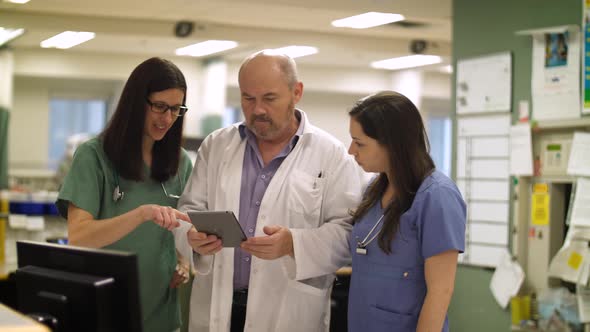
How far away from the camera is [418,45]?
8.56 m

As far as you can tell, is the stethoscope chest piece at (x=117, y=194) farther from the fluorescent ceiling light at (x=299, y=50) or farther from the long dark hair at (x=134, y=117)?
the fluorescent ceiling light at (x=299, y=50)

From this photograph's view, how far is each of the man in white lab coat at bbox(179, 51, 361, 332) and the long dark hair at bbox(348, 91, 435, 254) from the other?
25 centimetres

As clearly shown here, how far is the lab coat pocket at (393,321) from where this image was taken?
2.15m

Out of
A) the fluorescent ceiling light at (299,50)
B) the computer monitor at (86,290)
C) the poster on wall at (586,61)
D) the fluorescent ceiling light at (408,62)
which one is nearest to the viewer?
the computer monitor at (86,290)

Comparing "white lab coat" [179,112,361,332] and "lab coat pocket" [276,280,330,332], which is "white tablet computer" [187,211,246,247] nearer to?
"white lab coat" [179,112,361,332]

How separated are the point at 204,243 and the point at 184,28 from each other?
5.86m

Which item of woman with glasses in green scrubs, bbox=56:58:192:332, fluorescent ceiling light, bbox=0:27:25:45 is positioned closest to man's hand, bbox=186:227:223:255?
woman with glasses in green scrubs, bbox=56:58:192:332

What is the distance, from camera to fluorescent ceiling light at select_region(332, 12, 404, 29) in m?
6.68

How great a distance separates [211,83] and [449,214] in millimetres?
8827

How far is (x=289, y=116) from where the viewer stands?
98.5 inches

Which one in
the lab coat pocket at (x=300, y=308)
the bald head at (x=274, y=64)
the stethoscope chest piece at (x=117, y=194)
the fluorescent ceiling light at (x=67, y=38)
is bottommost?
the lab coat pocket at (x=300, y=308)

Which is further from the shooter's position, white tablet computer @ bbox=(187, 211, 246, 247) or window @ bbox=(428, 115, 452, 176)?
window @ bbox=(428, 115, 452, 176)

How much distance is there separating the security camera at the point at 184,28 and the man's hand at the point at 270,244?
585 centimetres

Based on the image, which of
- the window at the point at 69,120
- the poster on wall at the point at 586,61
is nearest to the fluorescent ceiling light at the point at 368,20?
the poster on wall at the point at 586,61
